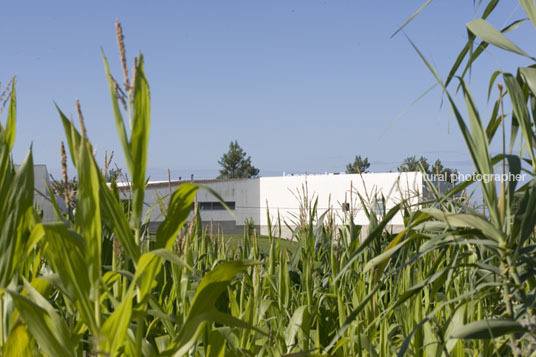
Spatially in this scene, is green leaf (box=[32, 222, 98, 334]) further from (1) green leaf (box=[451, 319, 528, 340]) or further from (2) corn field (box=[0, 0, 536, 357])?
(1) green leaf (box=[451, 319, 528, 340])

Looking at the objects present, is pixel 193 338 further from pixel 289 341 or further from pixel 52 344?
pixel 289 341

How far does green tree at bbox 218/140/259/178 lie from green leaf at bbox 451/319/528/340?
7422cm

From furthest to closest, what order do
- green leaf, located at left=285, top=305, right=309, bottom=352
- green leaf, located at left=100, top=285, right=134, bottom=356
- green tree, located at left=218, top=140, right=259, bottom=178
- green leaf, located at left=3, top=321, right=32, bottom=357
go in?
green tree, located at left=218, top=140, right=259, bottom=178, green leaf, located at left=285, top=305, right=309, bottom=352, green leaf, located at left=3, top=321, right=32, bottom=357, green leaf, located at left=100, top=285, right=134, bottom=356

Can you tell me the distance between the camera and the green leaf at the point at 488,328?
3.22 feet

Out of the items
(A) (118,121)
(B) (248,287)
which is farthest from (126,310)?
(B) (248,287)

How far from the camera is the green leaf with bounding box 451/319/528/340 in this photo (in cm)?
98

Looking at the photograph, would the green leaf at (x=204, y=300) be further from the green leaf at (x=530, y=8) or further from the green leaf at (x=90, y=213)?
the green leaf at (x=530, y=8)

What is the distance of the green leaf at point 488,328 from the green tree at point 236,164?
244 ft

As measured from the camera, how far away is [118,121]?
807mm

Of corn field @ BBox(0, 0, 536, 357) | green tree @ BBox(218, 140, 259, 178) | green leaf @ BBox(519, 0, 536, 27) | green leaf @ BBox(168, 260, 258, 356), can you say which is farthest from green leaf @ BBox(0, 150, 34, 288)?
green tree @ BBox(218, 140, 259, 178)

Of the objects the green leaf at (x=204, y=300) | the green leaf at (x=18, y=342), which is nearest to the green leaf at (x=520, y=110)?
the green leaf at (x=204, y=300)

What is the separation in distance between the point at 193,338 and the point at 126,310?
4.7 inches

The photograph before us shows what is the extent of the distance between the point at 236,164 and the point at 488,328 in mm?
74961

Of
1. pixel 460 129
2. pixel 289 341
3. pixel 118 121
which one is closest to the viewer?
pixel 118 121
